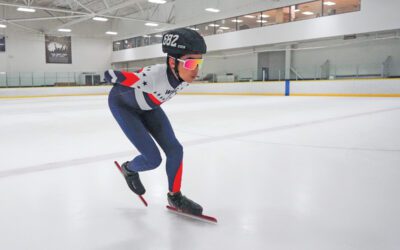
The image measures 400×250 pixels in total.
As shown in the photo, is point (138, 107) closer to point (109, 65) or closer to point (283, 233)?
point (283, 233)

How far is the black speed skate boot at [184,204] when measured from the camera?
207 cm

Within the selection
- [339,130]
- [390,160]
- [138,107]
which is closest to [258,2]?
[339,130]

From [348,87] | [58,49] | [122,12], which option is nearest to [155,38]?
[122,12]

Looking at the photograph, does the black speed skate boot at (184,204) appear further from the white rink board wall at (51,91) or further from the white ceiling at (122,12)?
the white rink board wall at (51,91)

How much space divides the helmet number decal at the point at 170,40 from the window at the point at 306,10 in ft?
59.7

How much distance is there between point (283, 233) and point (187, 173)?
4.76ft

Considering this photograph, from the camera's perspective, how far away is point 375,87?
50.2 feet

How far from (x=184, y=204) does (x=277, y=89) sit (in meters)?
17.7

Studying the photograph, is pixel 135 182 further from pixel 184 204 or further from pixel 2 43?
pixel 2 43

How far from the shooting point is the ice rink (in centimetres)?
182

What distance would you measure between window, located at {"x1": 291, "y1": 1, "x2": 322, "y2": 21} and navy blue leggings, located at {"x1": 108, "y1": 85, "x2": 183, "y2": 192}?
18156 millimetres

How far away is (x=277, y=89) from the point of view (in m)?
19.0

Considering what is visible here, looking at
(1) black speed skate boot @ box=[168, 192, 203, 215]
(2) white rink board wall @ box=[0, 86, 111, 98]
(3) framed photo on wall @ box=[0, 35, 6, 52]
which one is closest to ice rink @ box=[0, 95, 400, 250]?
(1) black speed skate boot @ box=[168, 192, 203, 215]

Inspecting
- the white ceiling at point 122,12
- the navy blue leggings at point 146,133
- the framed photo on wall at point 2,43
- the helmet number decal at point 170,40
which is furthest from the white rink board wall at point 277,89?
the helmet number decal at point 170,40
